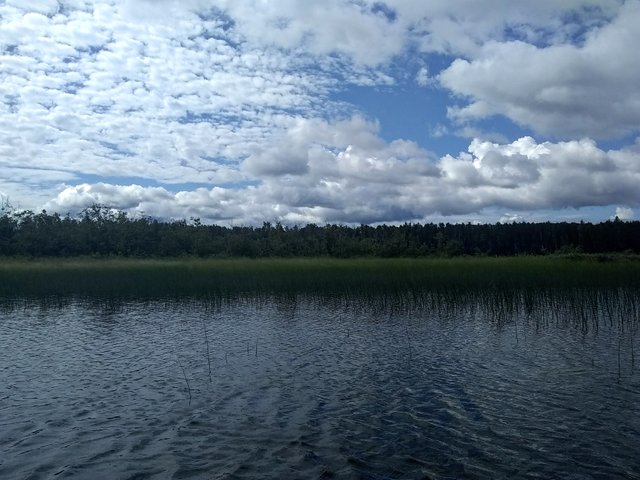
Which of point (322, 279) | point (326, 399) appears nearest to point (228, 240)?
point (322, 279)

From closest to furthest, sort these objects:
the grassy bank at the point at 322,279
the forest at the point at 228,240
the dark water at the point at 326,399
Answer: the dark water at the point at 326,399 < the grassy bank at the point at 322,279 < the forest at the point at 228,240

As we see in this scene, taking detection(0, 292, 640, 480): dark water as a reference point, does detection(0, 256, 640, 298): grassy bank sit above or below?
above

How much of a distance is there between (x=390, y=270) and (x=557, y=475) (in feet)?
94.0

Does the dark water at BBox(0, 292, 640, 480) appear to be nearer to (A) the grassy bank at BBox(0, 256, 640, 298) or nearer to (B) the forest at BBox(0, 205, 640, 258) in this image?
(A) the grassy bank at BBox(0, 256, 640, 298)

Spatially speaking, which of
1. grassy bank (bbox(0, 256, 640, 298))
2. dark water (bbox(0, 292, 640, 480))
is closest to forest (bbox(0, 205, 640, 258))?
grassy bank (bbox(0, 256, 640, 298))

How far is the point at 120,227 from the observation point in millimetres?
73312

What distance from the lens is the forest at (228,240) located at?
6650cm

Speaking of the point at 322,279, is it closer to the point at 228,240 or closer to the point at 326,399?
the point at 326,399

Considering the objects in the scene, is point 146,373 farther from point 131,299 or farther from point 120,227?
point 120,227

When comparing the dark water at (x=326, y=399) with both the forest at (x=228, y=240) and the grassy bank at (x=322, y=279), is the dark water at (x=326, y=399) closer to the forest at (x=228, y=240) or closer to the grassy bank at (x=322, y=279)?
the grassy bank at (x=322, y=279)

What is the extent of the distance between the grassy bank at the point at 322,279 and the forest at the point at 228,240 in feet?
74.8

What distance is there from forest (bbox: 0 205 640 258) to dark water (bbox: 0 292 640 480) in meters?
43.1

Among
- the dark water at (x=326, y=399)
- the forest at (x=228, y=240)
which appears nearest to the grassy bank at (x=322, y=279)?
the dark water at (x=326, y=399)

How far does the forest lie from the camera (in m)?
66.5
